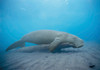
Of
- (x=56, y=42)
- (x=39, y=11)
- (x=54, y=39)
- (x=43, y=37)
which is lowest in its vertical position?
(x=56, y=42)

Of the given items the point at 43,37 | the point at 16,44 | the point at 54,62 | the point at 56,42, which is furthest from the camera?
the point at 16,44

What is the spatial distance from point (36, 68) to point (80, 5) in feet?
69.2

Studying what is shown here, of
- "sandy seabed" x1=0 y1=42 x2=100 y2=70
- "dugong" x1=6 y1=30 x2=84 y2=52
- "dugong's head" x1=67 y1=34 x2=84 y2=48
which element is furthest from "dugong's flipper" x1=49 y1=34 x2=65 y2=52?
"sandy seabed" x1=0 y1=42 x2=100 y2=70

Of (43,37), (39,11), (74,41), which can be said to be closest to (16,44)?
(43,37)

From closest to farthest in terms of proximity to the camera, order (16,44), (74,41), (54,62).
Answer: (54,62)
(74,41)
(16,44)

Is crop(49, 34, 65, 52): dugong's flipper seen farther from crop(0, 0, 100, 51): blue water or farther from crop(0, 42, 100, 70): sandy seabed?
crop(0, 0, 100, 51): blue water

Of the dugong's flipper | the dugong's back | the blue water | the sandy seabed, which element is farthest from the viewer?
the blue water

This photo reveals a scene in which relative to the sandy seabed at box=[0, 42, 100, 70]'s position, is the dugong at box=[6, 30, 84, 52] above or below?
above

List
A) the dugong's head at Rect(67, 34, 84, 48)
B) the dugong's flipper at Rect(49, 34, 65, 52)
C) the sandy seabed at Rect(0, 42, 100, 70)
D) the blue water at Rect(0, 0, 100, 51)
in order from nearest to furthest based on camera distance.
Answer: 1. the sandy seabed at Rect(0, 42, 100, 70)
2. the dugong's flipper at Rect(49, 34, 65, 52)
3. the dugong's head at Rect(67, 34, 84, 48)
4. the blue water at Rect(0, 0, 100, 51)

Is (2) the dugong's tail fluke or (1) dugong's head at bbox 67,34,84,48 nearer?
(1) dugong's head at bbox 67,34,84,48

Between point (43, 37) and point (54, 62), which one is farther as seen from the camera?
point (43, 37)

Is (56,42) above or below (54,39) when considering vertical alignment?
below

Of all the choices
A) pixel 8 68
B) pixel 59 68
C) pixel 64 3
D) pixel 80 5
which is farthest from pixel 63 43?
pixel 64 3

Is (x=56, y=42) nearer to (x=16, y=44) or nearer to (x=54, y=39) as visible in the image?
(x=54, y=39)
